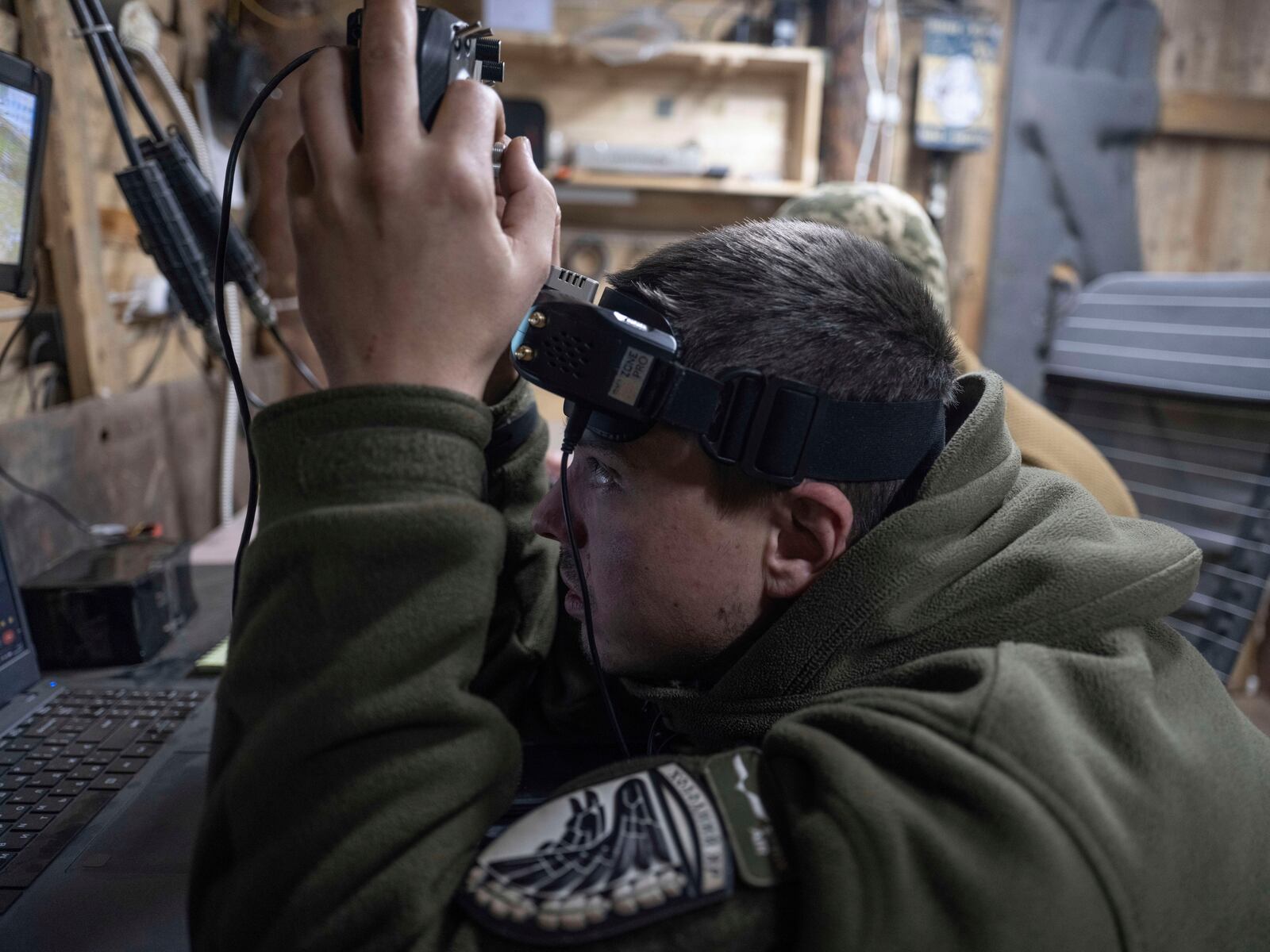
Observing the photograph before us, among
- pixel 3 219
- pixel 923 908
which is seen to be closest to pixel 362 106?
pixel 923 908

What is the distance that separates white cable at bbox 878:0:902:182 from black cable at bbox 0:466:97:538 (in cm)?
240

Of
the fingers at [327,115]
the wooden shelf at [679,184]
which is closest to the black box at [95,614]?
the fingers at [327,115]

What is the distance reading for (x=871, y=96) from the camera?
8.66 ft

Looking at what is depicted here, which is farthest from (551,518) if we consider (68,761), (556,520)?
(68,761)

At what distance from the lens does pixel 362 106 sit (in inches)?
19.1

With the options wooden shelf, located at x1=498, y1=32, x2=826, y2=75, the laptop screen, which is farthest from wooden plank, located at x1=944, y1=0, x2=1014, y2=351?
the laptop screen

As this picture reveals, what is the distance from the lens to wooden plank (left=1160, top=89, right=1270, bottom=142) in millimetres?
2803

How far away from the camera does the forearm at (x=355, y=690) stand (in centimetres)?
43

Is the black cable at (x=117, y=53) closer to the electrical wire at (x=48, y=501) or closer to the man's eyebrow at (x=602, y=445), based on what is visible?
the electrical wire at (x=48, y=501)

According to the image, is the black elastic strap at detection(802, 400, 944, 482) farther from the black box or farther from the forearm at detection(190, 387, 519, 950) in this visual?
the black box

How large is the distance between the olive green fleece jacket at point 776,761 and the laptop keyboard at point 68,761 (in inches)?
9.1

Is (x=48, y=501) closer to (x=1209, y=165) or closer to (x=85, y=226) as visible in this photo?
(x=85, y=226)

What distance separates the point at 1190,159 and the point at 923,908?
328 cm

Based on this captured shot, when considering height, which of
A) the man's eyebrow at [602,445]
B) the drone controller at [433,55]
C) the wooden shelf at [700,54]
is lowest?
the man's eyebrow at [602,445]
